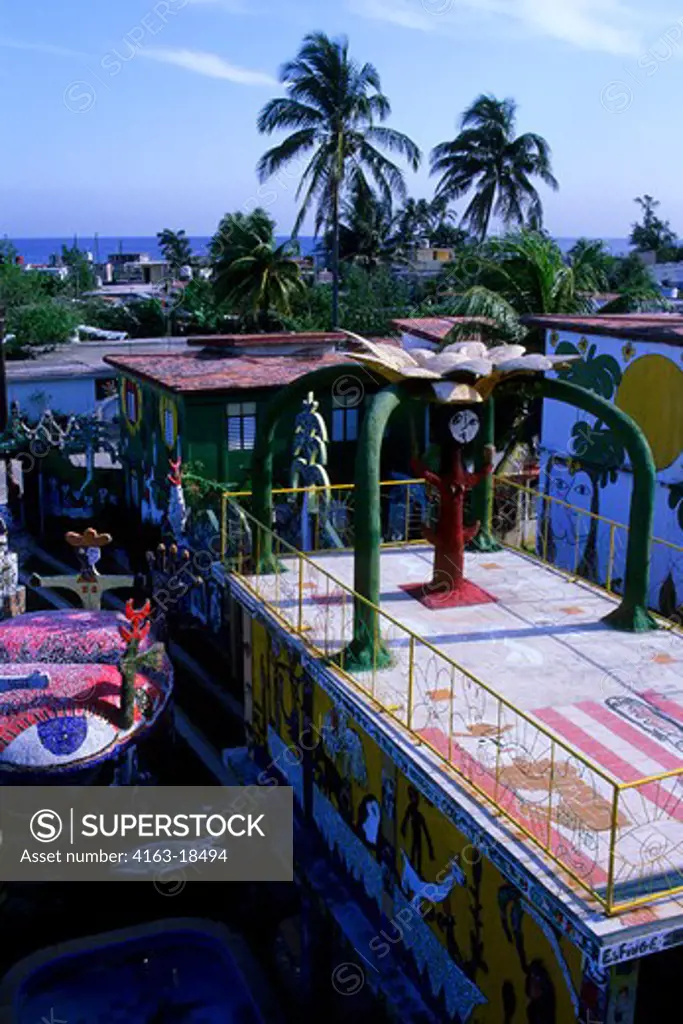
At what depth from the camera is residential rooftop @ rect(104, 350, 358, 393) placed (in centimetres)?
2812

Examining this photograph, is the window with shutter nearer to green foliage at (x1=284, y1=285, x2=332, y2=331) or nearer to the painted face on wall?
the painted face on wall

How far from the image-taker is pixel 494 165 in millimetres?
45156

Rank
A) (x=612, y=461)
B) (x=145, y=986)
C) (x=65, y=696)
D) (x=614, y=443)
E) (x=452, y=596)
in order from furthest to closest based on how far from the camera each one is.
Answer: (x=612, y=461)
(x=614, y=443)
(x=65, y=696)
(x=452, y=596)
(x=145, y=986)

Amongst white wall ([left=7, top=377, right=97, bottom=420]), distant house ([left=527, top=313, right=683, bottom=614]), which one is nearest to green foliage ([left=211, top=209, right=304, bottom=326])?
white wall ([left=7, top=377, right=97, bottom=420])

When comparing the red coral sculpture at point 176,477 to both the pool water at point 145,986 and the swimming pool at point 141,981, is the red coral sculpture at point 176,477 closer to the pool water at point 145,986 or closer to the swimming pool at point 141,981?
the swimming pool at point 141,981

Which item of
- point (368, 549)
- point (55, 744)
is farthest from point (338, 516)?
point (368, 549)

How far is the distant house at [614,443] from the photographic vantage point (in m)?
19.4

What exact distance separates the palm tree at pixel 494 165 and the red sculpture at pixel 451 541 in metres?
32.7

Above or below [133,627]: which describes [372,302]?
above

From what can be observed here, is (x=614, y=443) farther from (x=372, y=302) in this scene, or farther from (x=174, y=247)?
(x=174, y=247)

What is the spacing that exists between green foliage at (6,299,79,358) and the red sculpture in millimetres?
38452

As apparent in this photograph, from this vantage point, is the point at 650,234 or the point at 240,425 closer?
the point at 240,425

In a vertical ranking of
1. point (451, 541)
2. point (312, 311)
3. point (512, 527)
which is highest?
point (312, 311)

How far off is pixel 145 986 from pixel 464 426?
833cm
